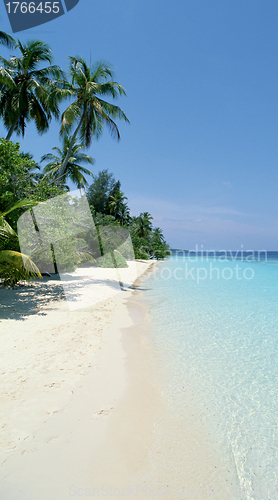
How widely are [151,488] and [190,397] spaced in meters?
1.87

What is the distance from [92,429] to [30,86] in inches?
677

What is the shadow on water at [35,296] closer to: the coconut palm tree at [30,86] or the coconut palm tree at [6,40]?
the coconut palm tree at [30,86]

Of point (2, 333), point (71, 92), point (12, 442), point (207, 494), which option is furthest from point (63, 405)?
point (71, 92)

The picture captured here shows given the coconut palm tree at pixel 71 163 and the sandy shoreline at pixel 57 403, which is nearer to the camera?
the sandy shoreline at pixel 57 403

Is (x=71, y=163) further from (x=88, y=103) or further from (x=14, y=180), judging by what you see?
(x=14, y=180)

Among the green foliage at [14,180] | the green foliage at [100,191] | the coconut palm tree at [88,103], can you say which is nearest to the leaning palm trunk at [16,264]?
the green foliage at [14,180]

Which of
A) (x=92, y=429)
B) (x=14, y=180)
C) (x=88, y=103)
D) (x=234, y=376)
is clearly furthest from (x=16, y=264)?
(x=88, y=103)

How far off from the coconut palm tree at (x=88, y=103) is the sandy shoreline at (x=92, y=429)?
12034 mm

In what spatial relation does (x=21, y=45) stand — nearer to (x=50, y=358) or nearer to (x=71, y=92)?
(x=71, y=92)

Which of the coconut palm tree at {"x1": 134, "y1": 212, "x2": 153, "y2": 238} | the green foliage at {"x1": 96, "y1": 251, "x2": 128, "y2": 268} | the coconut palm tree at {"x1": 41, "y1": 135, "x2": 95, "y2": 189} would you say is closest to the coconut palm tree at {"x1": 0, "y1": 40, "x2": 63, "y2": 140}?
the coconut palm tree at {"x1": 41, "y1": 135, "x2": 95, "y2": 189}

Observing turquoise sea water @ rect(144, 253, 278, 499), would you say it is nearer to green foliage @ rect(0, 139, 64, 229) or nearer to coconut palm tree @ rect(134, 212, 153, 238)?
green foliage @ rect(0, 139, 64, 229)

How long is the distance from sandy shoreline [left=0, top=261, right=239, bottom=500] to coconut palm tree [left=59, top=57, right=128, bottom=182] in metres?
12.0

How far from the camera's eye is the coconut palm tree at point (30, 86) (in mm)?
14266

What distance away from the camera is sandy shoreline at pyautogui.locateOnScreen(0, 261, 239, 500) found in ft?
8.06
